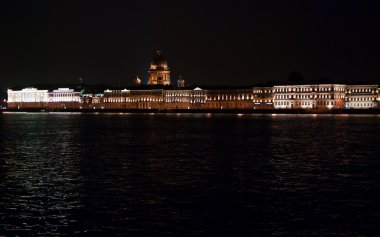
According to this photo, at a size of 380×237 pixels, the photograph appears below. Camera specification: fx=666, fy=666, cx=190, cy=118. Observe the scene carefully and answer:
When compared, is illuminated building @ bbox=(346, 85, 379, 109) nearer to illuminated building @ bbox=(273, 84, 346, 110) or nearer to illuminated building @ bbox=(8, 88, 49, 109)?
illuminated building @ bbox=(273, 84, 346, 110)

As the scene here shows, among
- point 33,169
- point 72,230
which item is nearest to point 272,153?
point 33,169

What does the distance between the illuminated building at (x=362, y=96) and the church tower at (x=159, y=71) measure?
176 feet

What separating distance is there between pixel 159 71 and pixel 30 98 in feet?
127

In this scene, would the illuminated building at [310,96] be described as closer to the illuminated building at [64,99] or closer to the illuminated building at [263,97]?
the illuminated building at [263,97]

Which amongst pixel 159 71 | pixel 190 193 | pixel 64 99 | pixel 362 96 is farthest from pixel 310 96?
pixel 190 193

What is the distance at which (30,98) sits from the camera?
7151 inches

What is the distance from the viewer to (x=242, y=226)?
14.2 m

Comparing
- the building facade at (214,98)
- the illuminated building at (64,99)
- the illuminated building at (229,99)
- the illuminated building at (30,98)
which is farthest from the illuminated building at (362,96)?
the illuminated building at (30,98)

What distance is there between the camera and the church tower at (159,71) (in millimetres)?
166875

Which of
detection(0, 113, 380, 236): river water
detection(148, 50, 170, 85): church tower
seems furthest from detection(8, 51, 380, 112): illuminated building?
detection(0, 113, 380, 236): river water

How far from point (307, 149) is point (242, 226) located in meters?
19.3

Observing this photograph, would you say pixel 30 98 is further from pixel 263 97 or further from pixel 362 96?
pixel 362 96

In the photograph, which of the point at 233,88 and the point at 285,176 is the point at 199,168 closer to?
the point at 285,176

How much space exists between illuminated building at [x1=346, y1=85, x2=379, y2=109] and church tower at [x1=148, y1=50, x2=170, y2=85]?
53.8m
